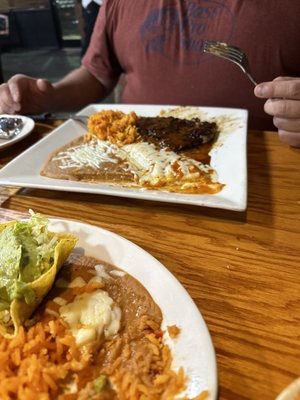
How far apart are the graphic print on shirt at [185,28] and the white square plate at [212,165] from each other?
387 millimetres

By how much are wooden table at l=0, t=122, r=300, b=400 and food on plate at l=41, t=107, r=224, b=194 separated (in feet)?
0.29

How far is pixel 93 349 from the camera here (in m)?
0.66

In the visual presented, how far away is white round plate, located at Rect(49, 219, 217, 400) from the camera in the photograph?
57 centimetres

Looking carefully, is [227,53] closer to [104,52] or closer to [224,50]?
[224,50]

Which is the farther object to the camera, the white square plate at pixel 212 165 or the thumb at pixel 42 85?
the thumb at pixel 42 85

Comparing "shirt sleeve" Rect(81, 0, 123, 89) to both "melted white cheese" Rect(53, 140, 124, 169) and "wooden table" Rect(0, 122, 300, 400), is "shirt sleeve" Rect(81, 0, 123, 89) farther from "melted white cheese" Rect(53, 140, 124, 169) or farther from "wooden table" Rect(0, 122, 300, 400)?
"wooden table" Rect(0, 122, 300, 400)

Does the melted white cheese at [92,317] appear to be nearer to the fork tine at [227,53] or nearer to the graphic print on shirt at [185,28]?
the fork tine at [227,53]

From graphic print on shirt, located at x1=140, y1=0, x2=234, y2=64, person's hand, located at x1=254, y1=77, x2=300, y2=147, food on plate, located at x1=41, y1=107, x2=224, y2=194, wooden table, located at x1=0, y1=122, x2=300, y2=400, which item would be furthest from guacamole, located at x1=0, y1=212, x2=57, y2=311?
graphic print on shirt, located at x1=140, y1=0, x2=234, y2=64

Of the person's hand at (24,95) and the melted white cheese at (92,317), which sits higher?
the person's hand at (24,95)

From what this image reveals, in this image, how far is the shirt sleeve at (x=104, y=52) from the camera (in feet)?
6.81

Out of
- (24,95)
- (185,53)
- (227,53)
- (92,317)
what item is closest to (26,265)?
(92,317)

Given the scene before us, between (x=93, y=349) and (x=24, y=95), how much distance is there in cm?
157

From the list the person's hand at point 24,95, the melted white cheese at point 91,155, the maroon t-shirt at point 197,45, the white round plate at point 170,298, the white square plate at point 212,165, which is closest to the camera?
the white round plate at point 170,298

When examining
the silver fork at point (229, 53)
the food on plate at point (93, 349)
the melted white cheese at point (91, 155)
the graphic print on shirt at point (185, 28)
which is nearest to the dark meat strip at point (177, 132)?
the melted white cheese at point (91, 155)
